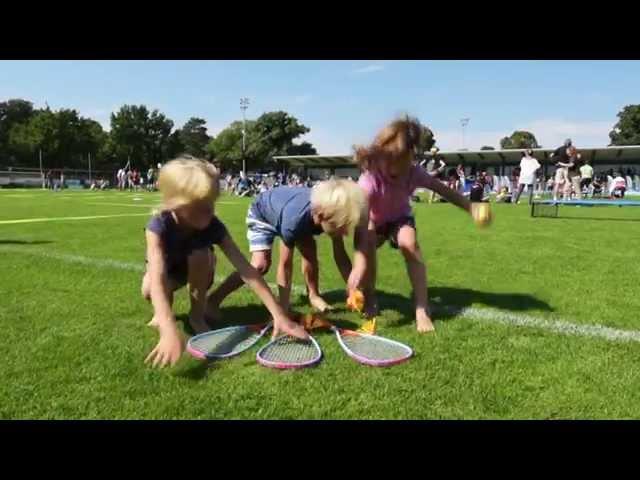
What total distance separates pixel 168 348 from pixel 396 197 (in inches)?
91.5

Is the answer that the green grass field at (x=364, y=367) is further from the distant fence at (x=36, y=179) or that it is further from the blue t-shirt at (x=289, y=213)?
the distant fence at (x=36, y=179)

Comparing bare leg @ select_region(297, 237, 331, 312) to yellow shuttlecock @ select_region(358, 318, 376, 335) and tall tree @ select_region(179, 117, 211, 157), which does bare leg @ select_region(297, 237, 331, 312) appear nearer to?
yellow shuttlecock @ select_region(358, 318, 376, 335)

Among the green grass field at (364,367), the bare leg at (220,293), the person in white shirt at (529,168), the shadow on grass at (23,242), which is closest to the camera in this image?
the green grass field at (364,367)

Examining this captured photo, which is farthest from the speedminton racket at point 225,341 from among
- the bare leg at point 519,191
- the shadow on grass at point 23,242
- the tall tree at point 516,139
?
the tall tree at point 516,139

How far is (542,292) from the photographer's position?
5.38 meters

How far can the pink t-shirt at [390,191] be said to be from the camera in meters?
4.51

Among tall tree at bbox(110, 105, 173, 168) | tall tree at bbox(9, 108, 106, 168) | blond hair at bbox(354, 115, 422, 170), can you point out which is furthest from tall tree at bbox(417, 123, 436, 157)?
tall tree at bbox(110, 105, 173, 168)

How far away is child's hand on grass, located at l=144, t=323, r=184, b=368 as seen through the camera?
9.76ft

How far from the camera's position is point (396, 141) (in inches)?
166

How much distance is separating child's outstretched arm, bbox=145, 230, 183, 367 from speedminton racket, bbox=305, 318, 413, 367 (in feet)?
3.43

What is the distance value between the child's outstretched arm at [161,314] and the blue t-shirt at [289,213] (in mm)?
977

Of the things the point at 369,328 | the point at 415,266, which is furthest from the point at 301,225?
the point at 415,266
